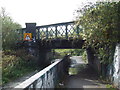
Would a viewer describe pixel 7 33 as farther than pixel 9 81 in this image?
Yes

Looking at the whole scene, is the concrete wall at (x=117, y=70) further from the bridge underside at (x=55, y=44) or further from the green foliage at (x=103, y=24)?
the bridge underside at (x=55, y=44)

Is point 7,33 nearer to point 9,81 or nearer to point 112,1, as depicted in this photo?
point 9,81

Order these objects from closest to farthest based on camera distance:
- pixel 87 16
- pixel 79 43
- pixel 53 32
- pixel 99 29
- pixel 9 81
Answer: pixel 99 29 < pixel 87 16 < pixel 9 81 < pixel 79 43 < pixel 53 32

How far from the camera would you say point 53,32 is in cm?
2150

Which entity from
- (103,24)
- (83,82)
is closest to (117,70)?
(103,24)

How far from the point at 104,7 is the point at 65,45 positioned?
10969mm

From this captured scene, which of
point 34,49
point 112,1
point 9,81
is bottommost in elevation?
point 9,81

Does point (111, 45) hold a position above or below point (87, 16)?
below

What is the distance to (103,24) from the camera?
32.1 feet

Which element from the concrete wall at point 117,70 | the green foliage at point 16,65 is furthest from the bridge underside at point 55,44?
the concrete wall at point 117,70

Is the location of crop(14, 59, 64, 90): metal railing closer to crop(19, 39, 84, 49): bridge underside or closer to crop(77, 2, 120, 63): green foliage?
crop(77, 2, 120, 63): green foliage

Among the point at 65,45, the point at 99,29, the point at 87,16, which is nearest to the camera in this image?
the point at 99,29

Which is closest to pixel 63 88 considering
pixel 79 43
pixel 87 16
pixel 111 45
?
pixel 111 45

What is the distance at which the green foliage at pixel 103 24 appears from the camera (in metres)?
9.35
